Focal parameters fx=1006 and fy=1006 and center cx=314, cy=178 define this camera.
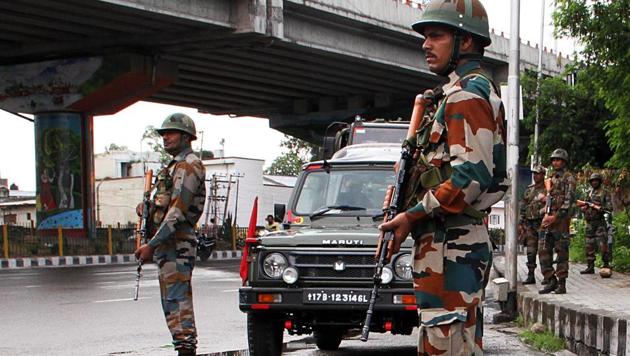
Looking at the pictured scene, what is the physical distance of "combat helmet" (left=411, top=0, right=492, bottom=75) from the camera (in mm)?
4488

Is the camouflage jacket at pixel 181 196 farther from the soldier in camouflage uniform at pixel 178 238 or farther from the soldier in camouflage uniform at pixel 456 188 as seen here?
the soldier in camouflage uniform at pixel 456 188

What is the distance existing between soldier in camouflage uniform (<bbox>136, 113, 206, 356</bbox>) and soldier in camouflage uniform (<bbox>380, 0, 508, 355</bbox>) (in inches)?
130

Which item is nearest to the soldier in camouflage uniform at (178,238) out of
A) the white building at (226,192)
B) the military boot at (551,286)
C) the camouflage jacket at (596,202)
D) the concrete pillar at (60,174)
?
the military boot at (551,286)

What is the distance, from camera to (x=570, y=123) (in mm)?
29453

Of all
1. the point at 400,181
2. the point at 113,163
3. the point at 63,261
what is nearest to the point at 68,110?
the point at 63,261

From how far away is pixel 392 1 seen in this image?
33562 millimetres

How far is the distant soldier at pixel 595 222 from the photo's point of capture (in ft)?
49.7

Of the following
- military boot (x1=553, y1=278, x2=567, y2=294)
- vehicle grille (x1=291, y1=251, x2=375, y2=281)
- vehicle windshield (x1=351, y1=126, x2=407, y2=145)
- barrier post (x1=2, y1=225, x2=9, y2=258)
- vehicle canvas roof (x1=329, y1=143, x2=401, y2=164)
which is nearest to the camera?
vehicle grille (x1=291, y1=251, x2=375, y2=281)

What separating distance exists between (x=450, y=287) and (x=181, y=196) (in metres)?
3.53

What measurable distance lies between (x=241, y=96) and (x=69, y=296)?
28.6 metres

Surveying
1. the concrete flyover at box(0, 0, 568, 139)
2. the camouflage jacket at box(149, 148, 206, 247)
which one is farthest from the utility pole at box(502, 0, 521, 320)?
the concrete flyover at box(0, 0, 568, 139)

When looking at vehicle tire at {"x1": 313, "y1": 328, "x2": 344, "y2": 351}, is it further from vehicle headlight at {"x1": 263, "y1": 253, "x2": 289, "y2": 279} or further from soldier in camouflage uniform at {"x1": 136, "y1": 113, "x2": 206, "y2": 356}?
soldier in camouflage uniform at {"x1": 136, "y1": 113, "x2": 206, "y2": 356}

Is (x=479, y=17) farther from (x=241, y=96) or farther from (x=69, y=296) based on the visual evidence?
(x=241, y=96)

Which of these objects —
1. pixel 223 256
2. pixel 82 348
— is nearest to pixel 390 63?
pixel 223 256
